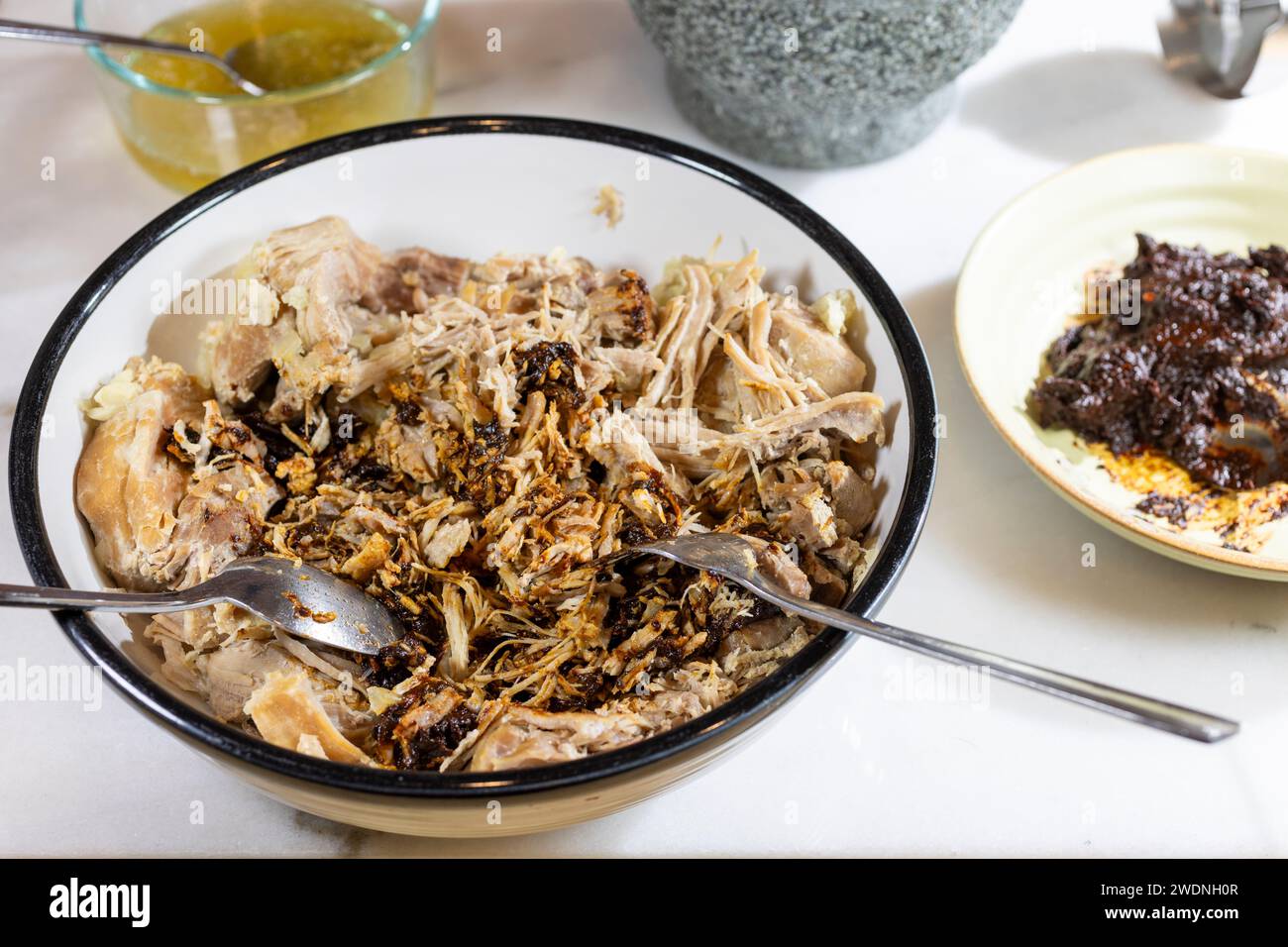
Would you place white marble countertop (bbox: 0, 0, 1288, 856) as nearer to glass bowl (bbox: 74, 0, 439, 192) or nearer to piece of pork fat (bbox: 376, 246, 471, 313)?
glass bowl (bbox: 74, 0, 439, 192)

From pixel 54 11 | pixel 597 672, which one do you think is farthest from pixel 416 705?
pixel 54 11

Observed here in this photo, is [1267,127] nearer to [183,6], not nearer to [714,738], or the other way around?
[714,738]

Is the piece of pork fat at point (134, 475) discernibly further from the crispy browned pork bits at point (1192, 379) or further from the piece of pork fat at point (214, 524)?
the crispy browned pork bits at point (1192, 379)

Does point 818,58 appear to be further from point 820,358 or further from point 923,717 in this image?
point 923,717

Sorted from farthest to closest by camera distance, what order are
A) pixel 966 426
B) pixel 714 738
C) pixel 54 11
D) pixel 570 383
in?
pixel 54 11 < pixel 966 426 < pixel 570 383 < pixel 714 738

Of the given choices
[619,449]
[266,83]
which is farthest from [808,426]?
[266,83]

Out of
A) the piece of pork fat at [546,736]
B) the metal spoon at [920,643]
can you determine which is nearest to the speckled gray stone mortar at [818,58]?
the metal spoon at [920,643]
